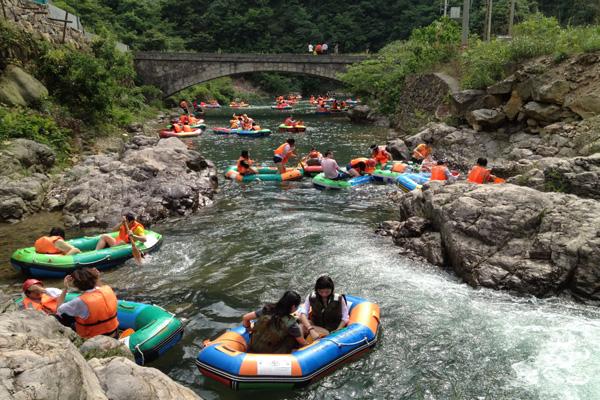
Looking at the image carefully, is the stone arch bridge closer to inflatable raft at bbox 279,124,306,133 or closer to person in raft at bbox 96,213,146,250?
inflatable raft at bbox 279,124,306,133

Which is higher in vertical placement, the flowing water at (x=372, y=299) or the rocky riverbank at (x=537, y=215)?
the rocky riverbank at (x=537, y=215)

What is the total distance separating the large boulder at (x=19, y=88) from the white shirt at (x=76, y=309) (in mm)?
12957

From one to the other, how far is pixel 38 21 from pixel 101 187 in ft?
43.1

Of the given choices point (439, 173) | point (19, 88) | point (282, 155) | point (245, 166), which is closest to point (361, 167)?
point (282, 155)

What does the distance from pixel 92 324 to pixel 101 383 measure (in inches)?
106

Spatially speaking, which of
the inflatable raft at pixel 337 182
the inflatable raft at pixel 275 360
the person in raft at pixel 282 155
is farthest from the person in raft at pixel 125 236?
the person in raft at pixel 282 155

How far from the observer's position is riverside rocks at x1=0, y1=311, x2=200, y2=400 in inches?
120

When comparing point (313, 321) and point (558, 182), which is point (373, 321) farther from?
point (558, 182)

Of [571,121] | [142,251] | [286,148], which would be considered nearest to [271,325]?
[142,251]

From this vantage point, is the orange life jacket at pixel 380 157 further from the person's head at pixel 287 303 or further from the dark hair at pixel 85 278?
the dark hair at pixel 85 278

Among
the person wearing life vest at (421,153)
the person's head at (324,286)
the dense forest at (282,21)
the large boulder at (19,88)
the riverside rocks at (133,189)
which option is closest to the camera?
the person's head at (324,286)

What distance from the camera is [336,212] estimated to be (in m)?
13.2

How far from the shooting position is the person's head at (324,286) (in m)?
6.63

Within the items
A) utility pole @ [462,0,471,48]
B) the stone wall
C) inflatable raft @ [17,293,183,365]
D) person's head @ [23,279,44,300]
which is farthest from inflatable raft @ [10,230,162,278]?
utility pole @ [462,0,471,48]
